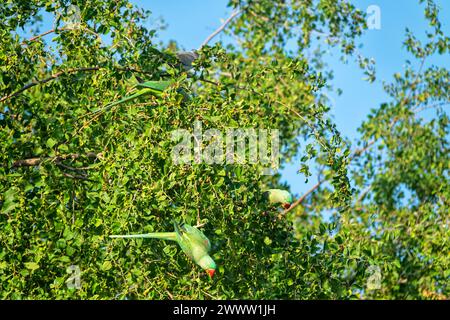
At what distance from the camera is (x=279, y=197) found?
683 cm

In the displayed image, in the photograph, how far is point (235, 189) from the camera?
641 centimetres

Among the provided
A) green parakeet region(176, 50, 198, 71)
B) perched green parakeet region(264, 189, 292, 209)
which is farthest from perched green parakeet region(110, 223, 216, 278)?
green parakeet region(176, 50, 198, 71)

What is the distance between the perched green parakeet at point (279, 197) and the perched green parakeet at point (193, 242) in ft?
3.27

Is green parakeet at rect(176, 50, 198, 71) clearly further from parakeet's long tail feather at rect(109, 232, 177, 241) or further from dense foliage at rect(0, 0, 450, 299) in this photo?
parakeet's long tail feather at rect(109, 232, 177, 241)

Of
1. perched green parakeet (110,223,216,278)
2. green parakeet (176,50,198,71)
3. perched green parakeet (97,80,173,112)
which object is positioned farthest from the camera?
green parakeet (176,50,198,71)

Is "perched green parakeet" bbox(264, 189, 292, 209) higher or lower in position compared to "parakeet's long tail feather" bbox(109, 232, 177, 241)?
higher

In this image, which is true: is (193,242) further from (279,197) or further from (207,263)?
(279,197)

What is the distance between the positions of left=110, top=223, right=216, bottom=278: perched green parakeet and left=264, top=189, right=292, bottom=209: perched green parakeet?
3.27 ft

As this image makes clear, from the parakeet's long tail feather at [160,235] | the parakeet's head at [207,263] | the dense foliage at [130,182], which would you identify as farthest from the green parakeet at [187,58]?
the parakeet's head at [207,263]

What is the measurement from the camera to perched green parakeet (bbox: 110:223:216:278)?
19.1ft

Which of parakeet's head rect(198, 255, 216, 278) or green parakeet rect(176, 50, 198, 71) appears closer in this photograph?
parakeet's head rect(198, 255, 216, 278)

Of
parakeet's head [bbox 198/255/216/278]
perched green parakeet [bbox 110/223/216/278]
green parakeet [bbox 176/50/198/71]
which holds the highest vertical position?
green parakeet [bbox 176/50/198/71]

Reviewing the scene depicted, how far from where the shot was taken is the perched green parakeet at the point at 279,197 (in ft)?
22.2

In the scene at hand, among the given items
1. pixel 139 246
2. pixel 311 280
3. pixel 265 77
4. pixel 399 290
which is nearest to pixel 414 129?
pixel 399 290
